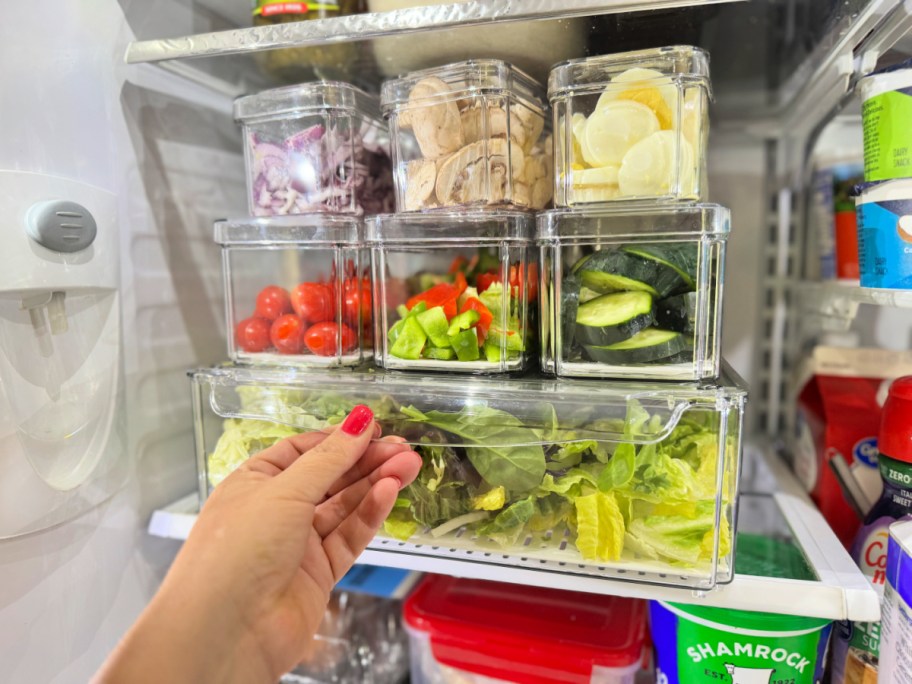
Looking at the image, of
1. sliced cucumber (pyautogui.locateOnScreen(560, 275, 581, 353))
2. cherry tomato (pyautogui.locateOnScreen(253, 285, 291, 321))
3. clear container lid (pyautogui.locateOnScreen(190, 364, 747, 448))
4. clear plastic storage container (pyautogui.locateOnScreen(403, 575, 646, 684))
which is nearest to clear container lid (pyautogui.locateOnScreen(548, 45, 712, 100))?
sliced cucumber (pyautogui.locateOnScreen(560, 275, 581, 353))

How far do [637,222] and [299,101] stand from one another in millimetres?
438

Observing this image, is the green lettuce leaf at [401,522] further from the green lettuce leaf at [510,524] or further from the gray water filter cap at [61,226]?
the gray water filter cap at [61,226]

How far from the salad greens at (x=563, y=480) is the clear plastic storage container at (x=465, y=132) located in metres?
0.25

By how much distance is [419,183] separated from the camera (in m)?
0.75

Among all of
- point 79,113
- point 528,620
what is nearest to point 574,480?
point 528,620

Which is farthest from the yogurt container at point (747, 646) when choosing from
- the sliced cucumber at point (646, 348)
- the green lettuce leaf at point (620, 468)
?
the sliced cucumber at point (646, 348)

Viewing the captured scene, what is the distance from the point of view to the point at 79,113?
771 millimetres

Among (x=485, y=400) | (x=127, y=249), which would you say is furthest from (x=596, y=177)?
(x=127, y=249)

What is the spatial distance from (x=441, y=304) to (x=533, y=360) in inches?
5.4

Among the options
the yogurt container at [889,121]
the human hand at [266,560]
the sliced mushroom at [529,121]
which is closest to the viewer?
the human hand at [266,560]

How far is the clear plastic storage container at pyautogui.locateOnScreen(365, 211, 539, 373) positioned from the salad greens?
7 cm

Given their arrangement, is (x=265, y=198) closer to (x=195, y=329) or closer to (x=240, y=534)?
(x=195, y=329)

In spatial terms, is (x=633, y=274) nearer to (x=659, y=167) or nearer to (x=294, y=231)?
(x=659, y=167)

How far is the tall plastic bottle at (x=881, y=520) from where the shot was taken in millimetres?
707
